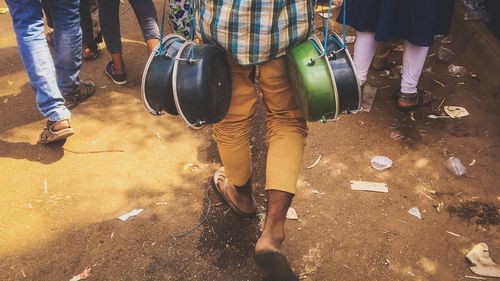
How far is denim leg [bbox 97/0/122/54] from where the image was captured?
11.5ft

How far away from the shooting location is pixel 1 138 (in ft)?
10.7

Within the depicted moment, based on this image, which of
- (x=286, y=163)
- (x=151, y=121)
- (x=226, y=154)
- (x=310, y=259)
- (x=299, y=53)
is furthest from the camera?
(x=151, y=121)

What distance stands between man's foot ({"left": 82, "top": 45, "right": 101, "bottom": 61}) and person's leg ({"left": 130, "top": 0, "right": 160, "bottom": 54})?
841mm

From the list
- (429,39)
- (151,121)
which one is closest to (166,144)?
(151,121)

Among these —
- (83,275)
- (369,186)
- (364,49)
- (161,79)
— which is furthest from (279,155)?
(364,49)

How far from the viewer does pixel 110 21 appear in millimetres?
3564

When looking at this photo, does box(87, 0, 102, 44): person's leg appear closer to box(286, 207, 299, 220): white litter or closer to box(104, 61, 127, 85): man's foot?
box(104, 61, 127, 85): man's foot

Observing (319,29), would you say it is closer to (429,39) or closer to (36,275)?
(429,39)

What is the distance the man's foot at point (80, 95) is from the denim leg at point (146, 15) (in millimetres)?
677

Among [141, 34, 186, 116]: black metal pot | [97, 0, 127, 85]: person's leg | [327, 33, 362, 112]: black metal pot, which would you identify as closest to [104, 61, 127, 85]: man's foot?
[97, 0, 127, 85]: person's leg

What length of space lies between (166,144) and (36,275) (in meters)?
1.29

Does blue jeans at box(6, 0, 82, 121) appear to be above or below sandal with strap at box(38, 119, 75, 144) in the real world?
above

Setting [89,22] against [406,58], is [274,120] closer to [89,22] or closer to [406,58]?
[406,58]

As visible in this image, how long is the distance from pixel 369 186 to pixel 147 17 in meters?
2.34
